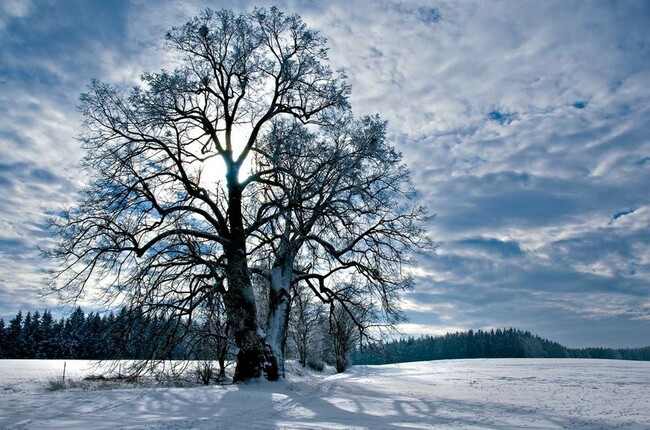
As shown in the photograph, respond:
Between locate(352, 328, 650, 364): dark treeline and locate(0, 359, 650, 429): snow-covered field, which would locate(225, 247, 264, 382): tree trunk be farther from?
locate(352, 328, 650, 364): dark treeline

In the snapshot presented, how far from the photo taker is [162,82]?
48.5 ft

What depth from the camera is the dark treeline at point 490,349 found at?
110m

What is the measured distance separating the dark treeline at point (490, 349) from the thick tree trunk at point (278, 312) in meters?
83.7

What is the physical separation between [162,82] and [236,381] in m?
10.7

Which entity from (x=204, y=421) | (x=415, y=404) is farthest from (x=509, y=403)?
(x=204, y=421)

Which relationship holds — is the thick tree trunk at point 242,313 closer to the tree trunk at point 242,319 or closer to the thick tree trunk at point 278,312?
the tree trunk at point 242,319

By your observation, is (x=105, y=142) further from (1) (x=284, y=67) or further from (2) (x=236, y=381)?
(2) (x=236, y=381)

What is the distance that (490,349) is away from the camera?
112250 millimetres

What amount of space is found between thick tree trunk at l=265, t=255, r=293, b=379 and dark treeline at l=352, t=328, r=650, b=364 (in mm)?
83689

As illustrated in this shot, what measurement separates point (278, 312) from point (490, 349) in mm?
109997

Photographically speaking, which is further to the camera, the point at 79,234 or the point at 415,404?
the point at 79,234

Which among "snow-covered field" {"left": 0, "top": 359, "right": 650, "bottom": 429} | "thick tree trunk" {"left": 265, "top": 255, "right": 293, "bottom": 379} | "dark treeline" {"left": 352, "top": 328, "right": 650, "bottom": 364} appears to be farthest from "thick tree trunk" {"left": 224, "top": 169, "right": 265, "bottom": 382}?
"dark treeline" {"left": 352, "top": 328, "right": 650, "bottom": 364}

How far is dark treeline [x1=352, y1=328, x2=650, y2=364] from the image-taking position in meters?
110

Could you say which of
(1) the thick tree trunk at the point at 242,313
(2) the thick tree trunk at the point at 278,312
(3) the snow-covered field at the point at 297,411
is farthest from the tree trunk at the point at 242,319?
(3) the snow-covered field at the point at 297,411
